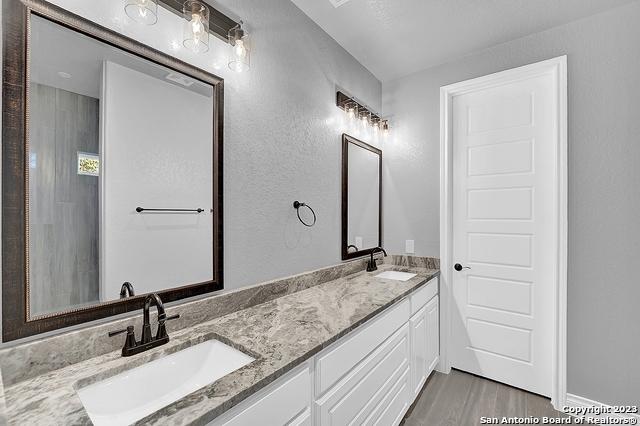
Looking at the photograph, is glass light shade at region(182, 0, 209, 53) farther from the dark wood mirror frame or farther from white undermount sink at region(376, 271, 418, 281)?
white undermount sink at region(376, 271, 418, 281)

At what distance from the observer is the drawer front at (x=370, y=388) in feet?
3.94

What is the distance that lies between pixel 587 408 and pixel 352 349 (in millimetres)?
1887

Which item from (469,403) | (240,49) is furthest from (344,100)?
(469,403)

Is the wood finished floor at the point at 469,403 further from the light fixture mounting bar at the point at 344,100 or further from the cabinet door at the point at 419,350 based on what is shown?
the light fixture mounting bar at the point at 344,100

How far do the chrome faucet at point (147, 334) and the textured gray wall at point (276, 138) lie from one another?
1.29ft

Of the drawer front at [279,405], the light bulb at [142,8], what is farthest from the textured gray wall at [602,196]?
the light bulb at [142,8]

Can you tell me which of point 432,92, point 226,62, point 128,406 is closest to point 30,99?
point 226,62

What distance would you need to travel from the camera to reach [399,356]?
1784 millimetres

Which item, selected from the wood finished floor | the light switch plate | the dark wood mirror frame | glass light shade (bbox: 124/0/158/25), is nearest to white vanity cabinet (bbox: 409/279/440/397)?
the wood finished floor

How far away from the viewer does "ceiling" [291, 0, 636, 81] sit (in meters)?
1.90

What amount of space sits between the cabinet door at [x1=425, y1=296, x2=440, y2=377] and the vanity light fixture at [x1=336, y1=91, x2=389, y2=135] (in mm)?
1584

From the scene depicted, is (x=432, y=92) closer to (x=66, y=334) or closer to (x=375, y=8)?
(x=375, y=8)

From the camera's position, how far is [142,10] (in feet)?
3.67

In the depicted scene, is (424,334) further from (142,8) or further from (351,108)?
(142,8)
